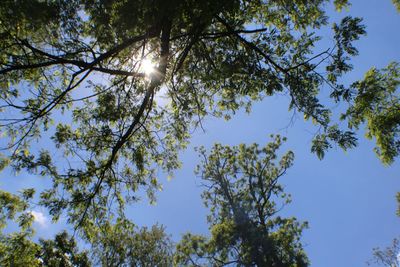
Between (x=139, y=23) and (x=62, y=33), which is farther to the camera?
(x=62, y=33)

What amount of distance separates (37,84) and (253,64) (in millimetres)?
6637

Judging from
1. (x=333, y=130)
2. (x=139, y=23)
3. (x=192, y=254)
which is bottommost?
(x=333, y=130)

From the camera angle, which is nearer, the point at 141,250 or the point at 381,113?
the point at 381,113

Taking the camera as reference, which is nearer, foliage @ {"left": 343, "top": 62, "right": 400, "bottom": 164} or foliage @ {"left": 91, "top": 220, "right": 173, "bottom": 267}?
foliage @ {"left": 343, "top": 62, "right": 400, "bottom": 164}

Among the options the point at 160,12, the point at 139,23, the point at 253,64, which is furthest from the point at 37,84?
the point at 253,64

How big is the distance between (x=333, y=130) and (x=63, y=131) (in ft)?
26.4

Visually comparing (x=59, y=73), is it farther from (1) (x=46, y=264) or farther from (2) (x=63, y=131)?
A: (1) (x=46, y=264)

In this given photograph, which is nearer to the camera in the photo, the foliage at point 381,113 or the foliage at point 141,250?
the foliage at point 381,113

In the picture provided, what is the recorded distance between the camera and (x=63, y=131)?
413 inches

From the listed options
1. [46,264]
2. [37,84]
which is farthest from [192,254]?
[37,84]

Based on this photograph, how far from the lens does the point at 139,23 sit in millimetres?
7910

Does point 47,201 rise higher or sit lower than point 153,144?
lower

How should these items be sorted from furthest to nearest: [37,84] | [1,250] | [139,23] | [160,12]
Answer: [1,250] < [37,84] < [139,23] < [160,12]

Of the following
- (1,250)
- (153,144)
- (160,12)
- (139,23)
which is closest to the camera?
(160,12)
